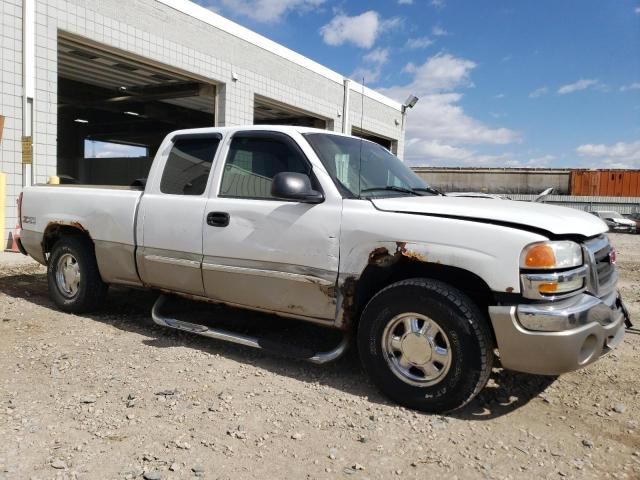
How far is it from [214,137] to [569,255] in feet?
9.59

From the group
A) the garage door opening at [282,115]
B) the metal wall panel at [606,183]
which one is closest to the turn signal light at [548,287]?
the garage door opening at [282,115]

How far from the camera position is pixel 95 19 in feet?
34.8

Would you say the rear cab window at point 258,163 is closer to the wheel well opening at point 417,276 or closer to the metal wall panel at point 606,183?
the wheel well opening at point 417,276

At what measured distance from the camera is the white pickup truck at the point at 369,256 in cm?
304

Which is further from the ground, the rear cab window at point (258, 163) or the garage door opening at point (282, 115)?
the garage door opening at point (282, 115)

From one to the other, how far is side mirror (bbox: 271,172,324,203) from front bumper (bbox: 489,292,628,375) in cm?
139

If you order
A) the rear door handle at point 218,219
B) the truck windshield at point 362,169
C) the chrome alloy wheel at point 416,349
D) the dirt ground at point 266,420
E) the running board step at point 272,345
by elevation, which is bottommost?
the dirt ground at point 266,420

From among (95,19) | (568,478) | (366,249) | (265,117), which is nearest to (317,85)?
(265,117)

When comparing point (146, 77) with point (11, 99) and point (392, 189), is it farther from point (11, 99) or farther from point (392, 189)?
point (392, 189)

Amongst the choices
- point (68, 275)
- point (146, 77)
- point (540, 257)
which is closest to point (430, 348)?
point (540, 257)

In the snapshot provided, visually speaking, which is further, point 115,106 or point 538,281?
point 115,106

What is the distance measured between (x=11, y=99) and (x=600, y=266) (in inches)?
378

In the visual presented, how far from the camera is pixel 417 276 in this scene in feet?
11.5

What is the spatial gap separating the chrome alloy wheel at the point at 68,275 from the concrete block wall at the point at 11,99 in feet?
16.2
